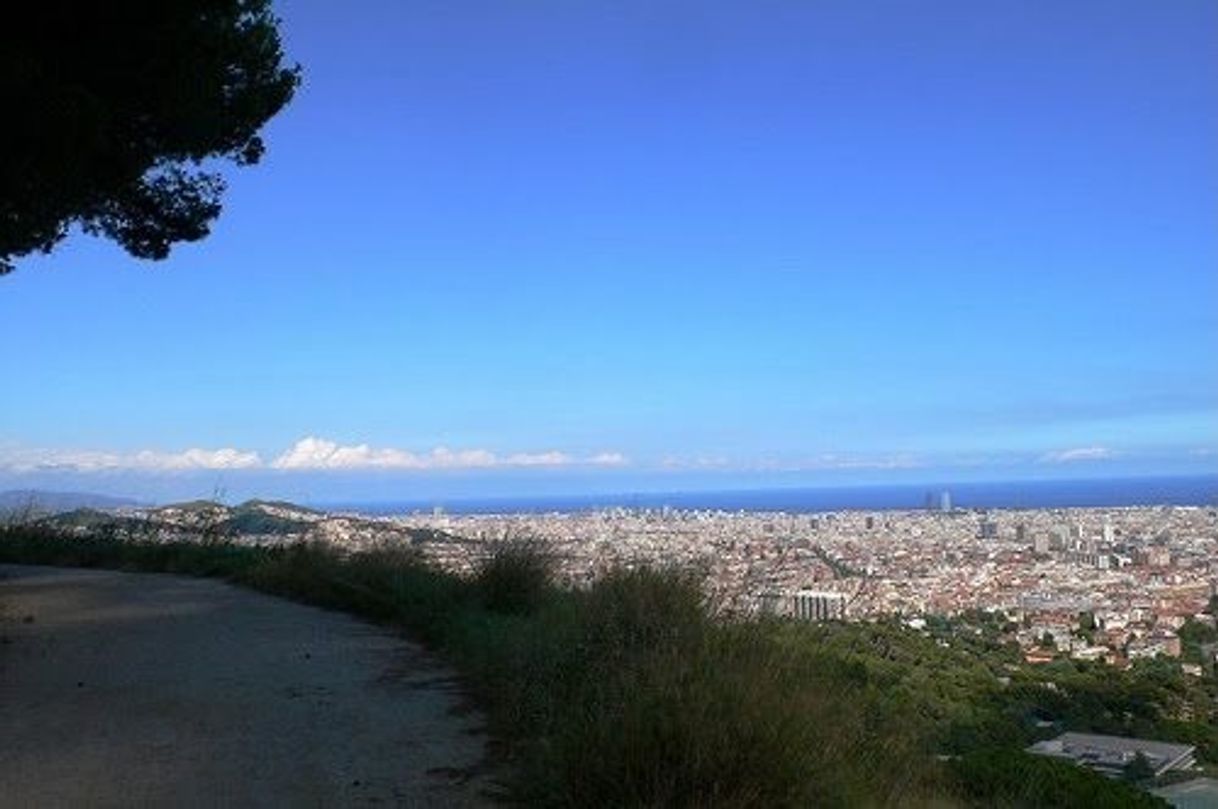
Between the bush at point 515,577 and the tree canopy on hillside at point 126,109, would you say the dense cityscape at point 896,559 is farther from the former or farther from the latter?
the tree canopy on hillside at point 126,109

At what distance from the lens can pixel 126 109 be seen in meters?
10.6

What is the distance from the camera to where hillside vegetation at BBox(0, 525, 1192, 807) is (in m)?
5.11

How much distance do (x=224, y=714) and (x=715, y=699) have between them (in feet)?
11.9

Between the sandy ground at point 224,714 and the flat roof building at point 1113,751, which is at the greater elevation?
the sandy ground at point 224,714

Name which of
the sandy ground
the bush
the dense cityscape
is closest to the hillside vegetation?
the bush

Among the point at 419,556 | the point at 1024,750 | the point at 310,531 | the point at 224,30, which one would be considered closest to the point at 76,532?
the point at 310,531

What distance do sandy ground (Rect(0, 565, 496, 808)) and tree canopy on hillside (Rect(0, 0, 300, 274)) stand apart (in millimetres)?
3819

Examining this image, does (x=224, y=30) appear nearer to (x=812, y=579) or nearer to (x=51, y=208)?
(x=51, y=208)

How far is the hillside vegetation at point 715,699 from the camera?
511cm

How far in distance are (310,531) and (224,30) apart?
7692mm

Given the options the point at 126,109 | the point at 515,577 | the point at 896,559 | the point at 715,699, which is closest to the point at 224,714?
the point at 715,699

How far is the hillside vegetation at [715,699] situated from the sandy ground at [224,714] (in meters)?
0.43

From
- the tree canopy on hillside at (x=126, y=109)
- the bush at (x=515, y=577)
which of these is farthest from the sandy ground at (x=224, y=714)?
the tree canopy on hillside at (x=126, y=109)

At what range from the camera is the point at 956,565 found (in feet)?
51.2
